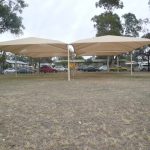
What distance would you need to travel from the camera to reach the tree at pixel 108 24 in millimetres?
55912

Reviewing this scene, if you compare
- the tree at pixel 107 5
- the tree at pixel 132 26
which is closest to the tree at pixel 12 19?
the tree at pixel 107 5

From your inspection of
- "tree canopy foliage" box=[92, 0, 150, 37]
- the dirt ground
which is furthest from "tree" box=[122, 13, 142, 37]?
the dirt ground

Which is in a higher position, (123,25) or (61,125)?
(123,25)

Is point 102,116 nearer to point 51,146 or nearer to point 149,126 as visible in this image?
point 149,126

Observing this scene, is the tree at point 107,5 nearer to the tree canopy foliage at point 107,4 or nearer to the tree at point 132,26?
the tree canopy foliage at point 107,4

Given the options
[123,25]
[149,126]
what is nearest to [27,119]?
[149,126]

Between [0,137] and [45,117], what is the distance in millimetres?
1706

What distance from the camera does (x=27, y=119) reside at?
862 centimetres

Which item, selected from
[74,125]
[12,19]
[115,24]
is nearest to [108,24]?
[115,24]

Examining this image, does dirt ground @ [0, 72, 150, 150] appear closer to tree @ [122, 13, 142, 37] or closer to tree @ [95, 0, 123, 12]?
tree @ [95, 0, 123, 12]

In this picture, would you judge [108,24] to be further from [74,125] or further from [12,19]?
[74,125]

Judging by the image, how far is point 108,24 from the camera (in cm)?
5741

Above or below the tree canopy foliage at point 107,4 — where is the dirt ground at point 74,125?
below

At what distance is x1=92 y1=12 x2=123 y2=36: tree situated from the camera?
5591 centimetres
